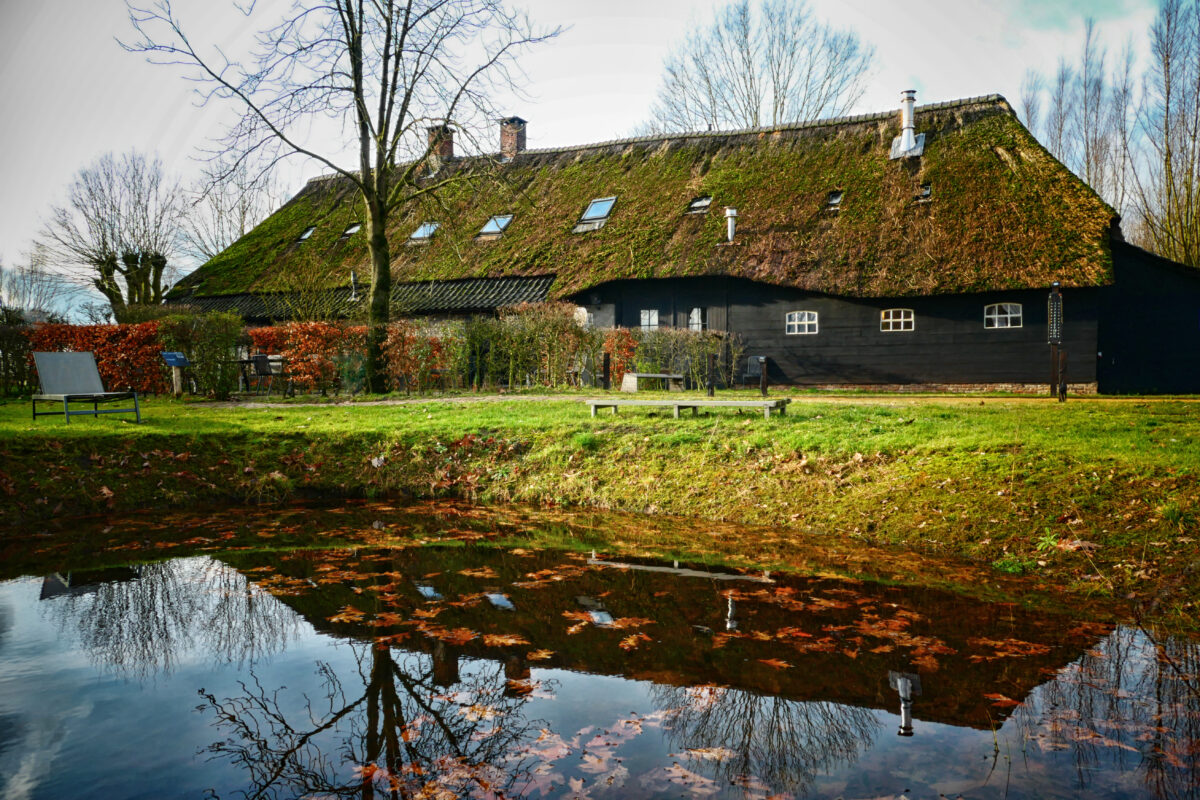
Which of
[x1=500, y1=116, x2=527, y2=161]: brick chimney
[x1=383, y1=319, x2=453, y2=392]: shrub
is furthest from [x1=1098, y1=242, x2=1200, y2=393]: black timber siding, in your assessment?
[x1=500, y1=116, x2=527, y2=161]: brick chimney

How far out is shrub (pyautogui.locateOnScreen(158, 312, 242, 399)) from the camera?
51.6ft

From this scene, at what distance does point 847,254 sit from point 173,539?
52.2ft

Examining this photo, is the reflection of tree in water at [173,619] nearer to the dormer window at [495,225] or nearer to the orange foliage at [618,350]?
the orange foliage at [618,350]

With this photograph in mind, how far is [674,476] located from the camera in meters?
8.68

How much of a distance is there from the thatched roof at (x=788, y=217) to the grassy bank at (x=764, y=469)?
6917 mm

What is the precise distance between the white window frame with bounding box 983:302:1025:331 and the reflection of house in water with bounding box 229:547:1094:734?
47.6ft

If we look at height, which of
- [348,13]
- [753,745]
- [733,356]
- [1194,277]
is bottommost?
[753,745]

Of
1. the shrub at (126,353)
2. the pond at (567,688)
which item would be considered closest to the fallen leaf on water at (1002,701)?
the pond at (567,688)

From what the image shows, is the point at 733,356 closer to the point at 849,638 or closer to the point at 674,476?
the point at 674,476

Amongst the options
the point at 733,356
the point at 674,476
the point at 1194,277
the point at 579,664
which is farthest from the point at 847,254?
the point at 579,664

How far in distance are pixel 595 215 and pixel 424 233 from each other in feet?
20.2

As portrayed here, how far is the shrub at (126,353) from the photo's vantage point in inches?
664

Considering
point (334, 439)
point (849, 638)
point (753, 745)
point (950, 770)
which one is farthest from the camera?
point (334, 439)

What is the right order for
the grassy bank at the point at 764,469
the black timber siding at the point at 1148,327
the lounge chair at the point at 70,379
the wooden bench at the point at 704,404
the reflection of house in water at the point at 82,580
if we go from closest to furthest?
1. the reflection of house in water at the point at 82,580
2. the grassy bank at the point at 764,469
3. the wooden bench at the point at 704,404
4. the lounge chair at the point at 70,379
5. the black timber siding at the point at 1148,327
